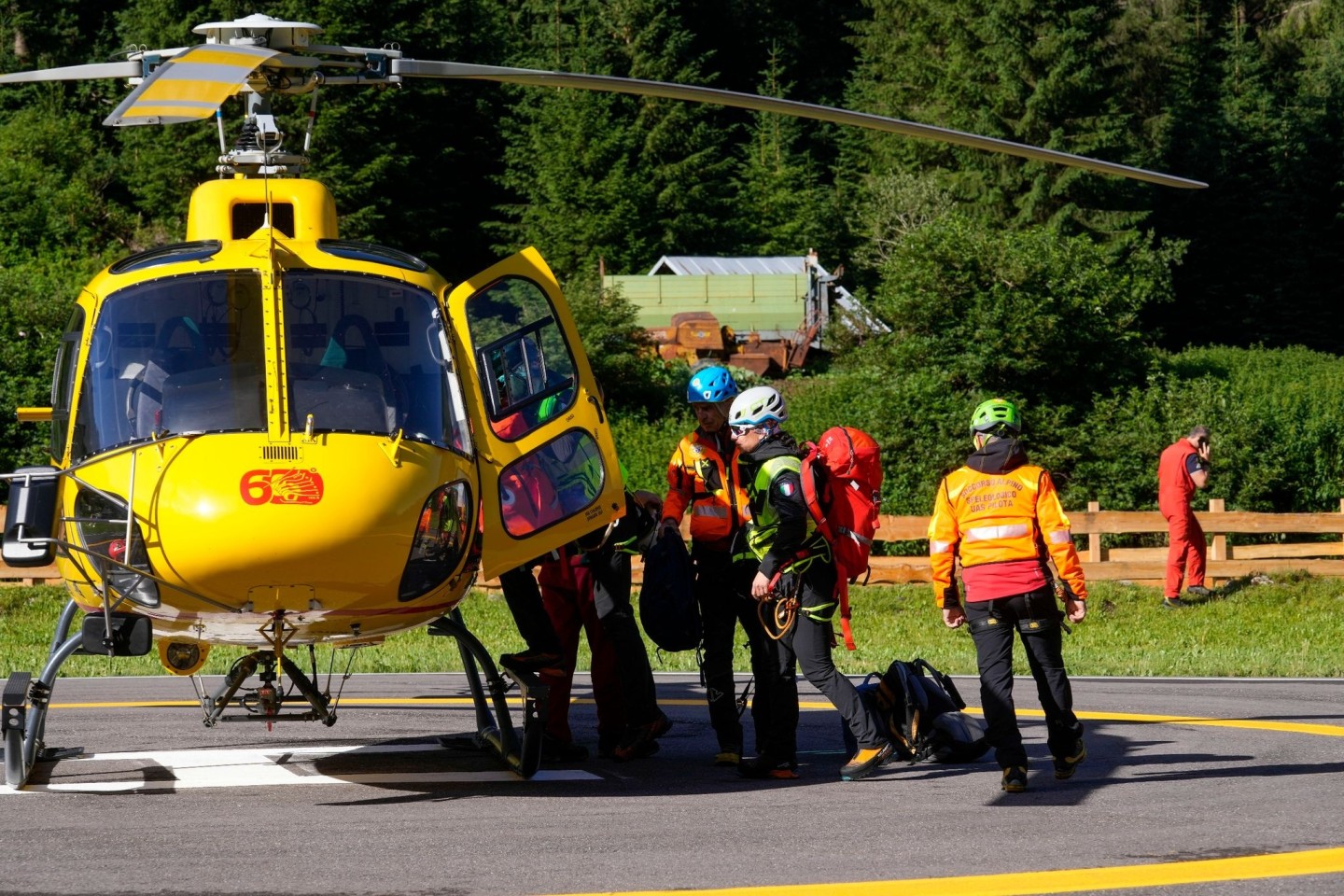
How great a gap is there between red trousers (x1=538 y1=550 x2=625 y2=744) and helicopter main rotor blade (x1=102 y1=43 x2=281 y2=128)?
11.5ft

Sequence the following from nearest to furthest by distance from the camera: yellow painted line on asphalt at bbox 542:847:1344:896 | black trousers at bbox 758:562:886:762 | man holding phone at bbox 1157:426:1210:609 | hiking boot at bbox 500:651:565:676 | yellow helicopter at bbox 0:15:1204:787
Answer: yellow painted line on asphalt at bbox 542:847:1344:896, yellow helicopter at bbox 0:15:1204:787, black trousers at bbox 758:562:886:762, hiking boot at bbox 500:651:565:676, man holding phone at bbox 1157:426:1210:609

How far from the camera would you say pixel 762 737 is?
9.09 m

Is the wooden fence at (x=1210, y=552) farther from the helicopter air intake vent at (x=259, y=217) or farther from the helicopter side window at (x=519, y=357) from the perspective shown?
the helicopter side window at (x=519, y=357)

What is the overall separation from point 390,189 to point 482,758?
51.0 meters

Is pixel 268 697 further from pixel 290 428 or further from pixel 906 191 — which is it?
pixel 906 191

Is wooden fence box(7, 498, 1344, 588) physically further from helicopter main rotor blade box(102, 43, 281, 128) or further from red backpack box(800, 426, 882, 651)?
helicopter main rotor blade box(102, 43, 281, 128)

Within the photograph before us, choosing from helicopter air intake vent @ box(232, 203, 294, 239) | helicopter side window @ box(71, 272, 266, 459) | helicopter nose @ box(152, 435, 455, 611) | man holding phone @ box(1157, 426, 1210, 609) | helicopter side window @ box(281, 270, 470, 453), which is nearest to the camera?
helicopter nose @ box(152, 435, 455, 611)

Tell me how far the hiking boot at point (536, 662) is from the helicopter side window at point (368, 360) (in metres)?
1.36

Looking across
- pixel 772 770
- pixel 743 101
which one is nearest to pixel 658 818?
pixel 772 770

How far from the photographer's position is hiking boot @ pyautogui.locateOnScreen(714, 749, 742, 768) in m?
9.25

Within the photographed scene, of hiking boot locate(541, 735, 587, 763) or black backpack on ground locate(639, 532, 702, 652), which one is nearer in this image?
black backpack on ground locate(639, 532, 702, 652)

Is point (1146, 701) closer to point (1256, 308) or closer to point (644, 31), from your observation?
point (1256, 308)

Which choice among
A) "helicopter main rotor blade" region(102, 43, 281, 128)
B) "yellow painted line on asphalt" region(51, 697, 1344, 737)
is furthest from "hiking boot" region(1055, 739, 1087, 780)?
"helicopter main rotor blade" region(102, 43, 281, 128)

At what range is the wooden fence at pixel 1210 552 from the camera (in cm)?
2162
